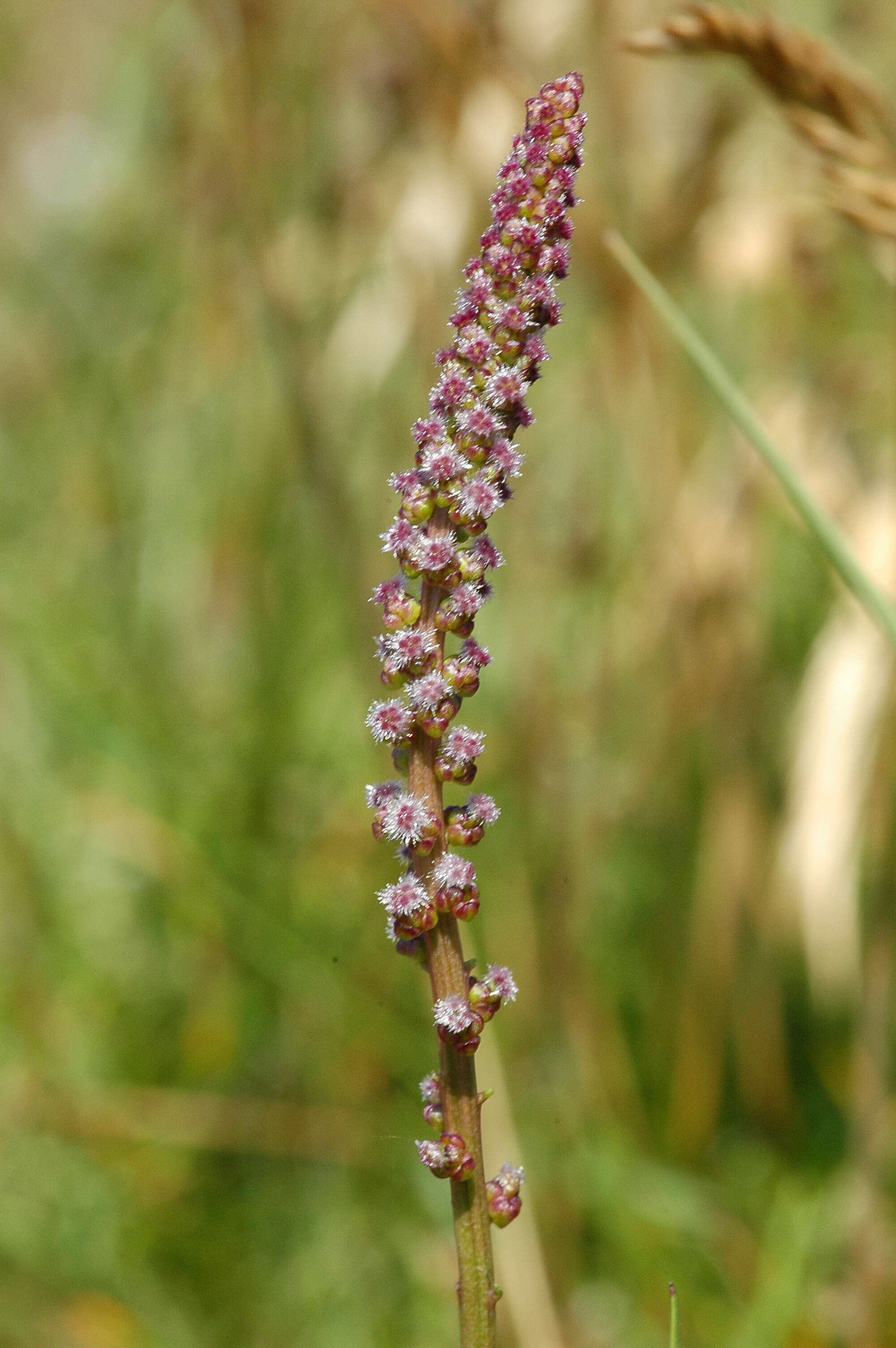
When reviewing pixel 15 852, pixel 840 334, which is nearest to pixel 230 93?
pixel 840 334

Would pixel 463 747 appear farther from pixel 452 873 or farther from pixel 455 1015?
pixel 455 1015

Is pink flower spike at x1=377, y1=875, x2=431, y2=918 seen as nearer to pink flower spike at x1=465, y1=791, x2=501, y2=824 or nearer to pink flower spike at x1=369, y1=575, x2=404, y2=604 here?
pink flower spike at x1=465, y1=791, x2=501, y2=824

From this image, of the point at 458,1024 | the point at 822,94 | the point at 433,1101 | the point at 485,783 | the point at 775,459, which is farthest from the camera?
the point at 485,783

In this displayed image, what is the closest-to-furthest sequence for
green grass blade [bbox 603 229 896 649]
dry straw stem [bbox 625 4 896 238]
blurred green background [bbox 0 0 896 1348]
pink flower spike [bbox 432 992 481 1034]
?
pink flower spike [bbox 432 992 481 1034]
green grass blade [bbox 603 229 896 649]
dry straw stem [bbox 625 4 896 238]
blurred green background [bbox 0 0 896 1348]

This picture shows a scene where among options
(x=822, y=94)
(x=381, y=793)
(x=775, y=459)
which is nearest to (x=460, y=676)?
(x=381, y=793)

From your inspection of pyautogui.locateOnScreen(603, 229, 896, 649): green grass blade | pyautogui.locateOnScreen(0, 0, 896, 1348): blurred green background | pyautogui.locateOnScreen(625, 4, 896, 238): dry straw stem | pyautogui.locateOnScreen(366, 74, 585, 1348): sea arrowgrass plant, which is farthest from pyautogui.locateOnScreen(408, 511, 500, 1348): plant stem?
pyautogui.locateOnScreen(0, 0, 896, 1348): blurred green background
